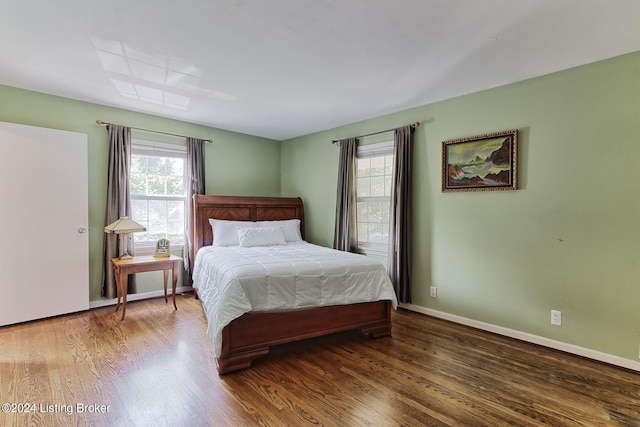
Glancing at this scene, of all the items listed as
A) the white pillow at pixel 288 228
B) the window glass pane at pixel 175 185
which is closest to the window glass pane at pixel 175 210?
the window glass pane at pixel 175 185

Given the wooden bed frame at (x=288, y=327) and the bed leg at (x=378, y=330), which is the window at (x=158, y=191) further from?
the bed leg at (x=378, y=330)

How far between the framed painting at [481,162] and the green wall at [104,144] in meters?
3.08

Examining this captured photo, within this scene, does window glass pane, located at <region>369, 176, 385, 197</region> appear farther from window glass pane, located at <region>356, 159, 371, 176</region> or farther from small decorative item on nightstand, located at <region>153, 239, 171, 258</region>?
small decorative item on nightstand, located at <region>153, 239, 171, 258</region>

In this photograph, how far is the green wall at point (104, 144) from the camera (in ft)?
10.8

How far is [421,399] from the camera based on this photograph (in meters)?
1.97

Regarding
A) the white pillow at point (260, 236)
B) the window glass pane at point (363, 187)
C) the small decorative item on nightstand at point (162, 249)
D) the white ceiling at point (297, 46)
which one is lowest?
the small decorative item on nightstand at point (162, 249)

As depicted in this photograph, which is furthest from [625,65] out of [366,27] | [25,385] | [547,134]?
[25,385]

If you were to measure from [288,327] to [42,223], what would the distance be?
112 inches

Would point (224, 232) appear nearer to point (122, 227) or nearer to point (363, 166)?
point (122, 227)

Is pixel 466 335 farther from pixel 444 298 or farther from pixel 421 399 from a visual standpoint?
pixel 421 399

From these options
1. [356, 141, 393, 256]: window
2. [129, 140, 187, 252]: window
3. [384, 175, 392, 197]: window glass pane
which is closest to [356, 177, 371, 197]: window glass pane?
[356, 141, 393, 256]: window

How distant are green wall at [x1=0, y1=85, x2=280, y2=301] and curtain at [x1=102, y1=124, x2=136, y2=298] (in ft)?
0.32

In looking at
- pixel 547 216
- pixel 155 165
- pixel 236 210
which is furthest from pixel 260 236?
pixel 547 216

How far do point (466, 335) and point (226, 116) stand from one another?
12.5 ft
